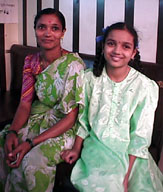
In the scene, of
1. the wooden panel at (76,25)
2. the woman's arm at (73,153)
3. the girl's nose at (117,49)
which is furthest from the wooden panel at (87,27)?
the woman's arm at (73,153)

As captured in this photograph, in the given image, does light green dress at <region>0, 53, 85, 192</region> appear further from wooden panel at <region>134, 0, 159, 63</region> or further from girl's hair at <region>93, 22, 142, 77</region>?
wooden panel at <region>134, 0, 159, 63</region>

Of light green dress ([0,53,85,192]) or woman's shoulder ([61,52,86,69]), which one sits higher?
woman's shoulder ([61,52,86,69])

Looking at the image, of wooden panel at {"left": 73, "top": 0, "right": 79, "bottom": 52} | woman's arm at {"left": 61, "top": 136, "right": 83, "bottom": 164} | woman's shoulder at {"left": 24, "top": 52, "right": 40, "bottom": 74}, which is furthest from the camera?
wooden panel at {"left": 73, "top": 0, "right": 79, "bottom": 52}

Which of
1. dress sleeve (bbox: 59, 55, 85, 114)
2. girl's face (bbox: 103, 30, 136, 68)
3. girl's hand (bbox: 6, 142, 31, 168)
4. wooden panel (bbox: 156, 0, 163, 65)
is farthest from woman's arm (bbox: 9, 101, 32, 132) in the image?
wooden panel (bbox: 156, 0, 163, 65)

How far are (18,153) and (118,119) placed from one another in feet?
2.02

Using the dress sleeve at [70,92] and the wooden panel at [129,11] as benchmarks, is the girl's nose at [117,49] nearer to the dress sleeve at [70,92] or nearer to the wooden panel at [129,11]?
the dress sleeve at [70,92]

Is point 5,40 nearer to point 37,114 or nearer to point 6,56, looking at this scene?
point 6,56

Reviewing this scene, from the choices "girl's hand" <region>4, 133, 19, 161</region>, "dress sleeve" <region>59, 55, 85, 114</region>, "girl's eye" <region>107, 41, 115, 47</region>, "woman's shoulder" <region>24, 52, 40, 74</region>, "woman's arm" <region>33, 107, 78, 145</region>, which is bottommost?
"girl's hand" <region>4, 133, 19, 161</region>

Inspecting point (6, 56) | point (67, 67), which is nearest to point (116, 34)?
point (67, 67)

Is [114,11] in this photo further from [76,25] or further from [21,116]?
[21,116]

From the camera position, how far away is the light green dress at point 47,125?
4.98 feet

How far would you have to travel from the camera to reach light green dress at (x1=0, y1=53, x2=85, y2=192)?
4.98ft

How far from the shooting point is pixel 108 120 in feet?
5.25

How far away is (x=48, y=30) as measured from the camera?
1770 mm
